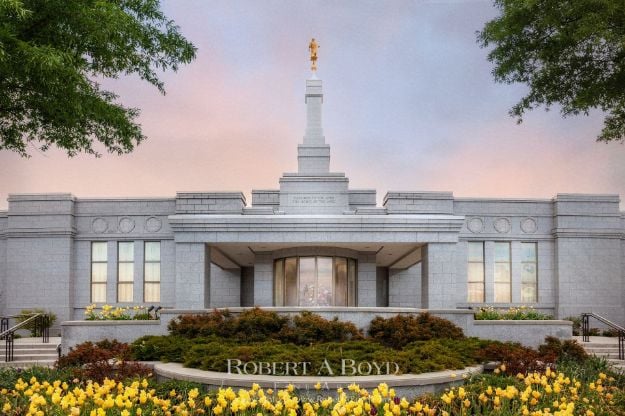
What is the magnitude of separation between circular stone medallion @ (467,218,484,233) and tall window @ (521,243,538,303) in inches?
84.1

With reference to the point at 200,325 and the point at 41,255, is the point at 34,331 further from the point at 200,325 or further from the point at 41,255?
the point at 200,325

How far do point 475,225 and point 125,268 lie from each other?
15.7 metres

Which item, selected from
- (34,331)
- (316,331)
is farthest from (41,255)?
(316,331)

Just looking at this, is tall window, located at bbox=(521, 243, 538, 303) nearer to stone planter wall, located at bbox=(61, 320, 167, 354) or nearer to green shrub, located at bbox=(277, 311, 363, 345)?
green shrub, located at bbox=(277, 311, 363, 345)

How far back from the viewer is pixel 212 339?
50.3ft

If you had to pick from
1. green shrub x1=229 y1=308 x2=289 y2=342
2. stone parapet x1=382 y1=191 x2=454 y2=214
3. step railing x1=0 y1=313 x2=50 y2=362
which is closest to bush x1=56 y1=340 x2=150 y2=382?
green shrub x1=229 y1=308 x2=289 y2=342

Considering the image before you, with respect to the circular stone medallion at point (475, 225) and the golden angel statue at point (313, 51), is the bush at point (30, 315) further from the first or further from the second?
the circular stone medallion at point (475, 225)

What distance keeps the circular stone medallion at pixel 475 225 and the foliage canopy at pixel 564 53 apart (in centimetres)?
1115

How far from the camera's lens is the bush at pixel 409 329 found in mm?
15664

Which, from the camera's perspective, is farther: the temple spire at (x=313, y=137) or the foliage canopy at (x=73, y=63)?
the temple spire at (x=313, y=137)

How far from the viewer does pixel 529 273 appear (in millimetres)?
30047

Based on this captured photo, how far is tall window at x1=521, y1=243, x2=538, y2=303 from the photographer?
98.2ft

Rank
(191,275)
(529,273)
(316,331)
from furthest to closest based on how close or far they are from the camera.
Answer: (529,273)
(191,275)
(316,331)

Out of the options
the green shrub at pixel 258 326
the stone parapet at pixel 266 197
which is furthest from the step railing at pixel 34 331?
the stone parapet at pixel 266 197
